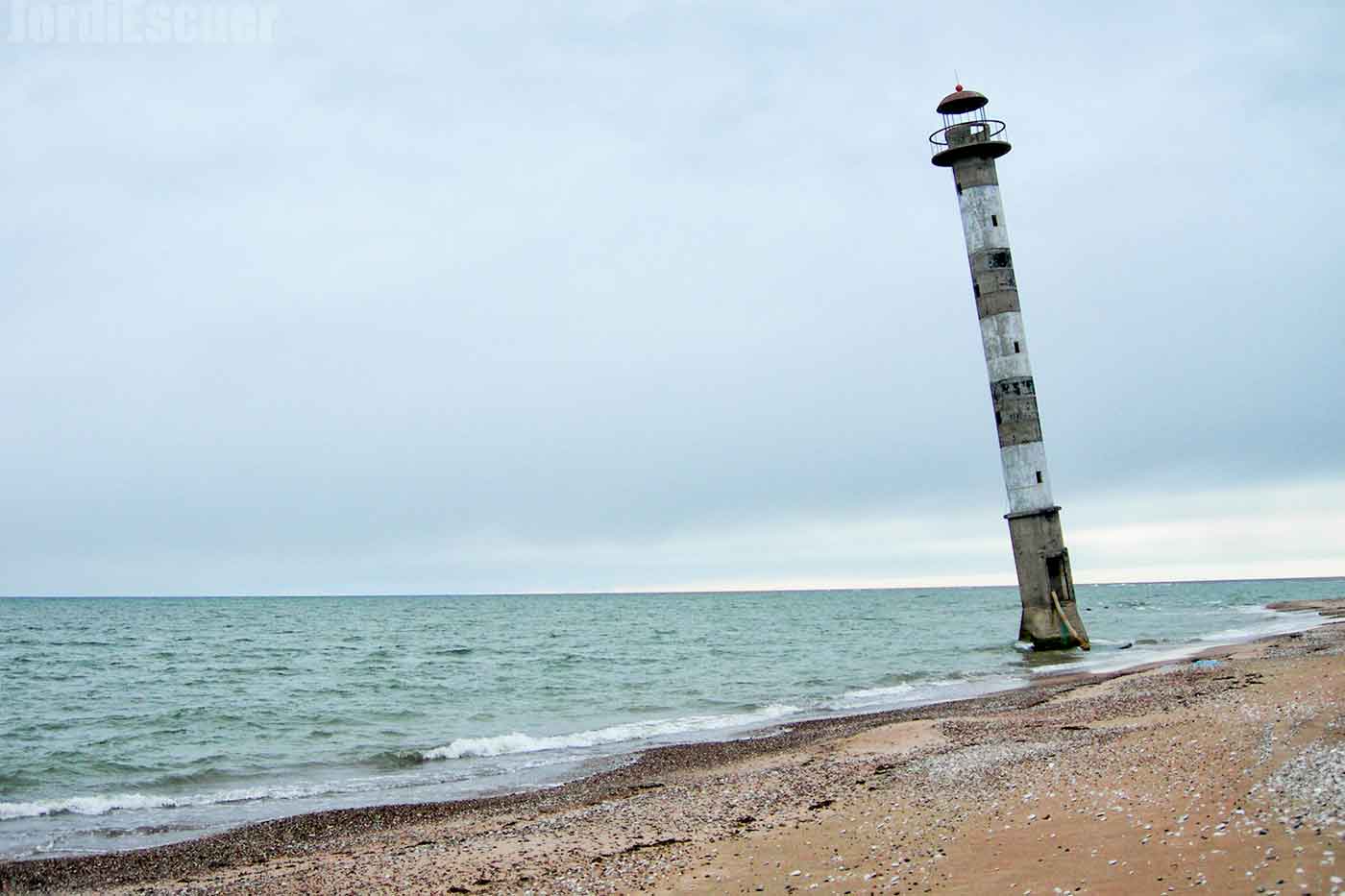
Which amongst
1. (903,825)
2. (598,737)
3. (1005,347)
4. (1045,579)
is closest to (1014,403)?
(1005,347)

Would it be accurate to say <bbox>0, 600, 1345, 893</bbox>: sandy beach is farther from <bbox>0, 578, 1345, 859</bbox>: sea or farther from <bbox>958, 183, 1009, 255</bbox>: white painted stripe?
<bbox>958, 183, 1009, 255</bbox>: white painted stripe

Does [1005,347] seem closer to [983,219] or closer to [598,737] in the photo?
[983,219]

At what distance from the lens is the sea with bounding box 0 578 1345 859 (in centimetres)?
1878

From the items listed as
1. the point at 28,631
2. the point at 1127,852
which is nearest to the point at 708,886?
the point at 1127,852

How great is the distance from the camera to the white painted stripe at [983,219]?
124 feet

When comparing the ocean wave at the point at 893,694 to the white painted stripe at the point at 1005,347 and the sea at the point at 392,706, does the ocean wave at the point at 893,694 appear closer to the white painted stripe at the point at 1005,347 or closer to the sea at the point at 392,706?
the sea at the point at 392,706

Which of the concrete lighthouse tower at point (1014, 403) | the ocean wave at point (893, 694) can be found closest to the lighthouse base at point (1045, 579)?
the concrete lighthouse tower at point (1014, 403)

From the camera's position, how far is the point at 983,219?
38.1 metres

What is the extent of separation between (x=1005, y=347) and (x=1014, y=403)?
7.14 ft

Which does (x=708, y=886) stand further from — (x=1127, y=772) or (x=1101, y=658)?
(x=1101, y=658)

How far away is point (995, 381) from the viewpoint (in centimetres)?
3700

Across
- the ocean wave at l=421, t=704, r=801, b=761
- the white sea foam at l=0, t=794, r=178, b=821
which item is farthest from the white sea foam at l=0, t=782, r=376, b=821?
the ocean wave at l=421, t=704, r=801, b=761

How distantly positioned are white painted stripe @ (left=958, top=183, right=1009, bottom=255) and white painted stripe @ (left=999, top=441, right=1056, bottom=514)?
7.86 metres

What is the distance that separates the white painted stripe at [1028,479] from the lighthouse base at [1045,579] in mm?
289
